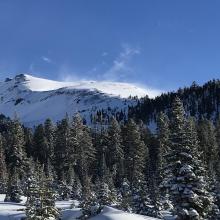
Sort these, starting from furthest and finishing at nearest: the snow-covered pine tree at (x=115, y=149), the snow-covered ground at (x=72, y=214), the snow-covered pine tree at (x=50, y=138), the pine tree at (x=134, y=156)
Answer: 1. the snow-covered pine tree at (x=50, y=138)
2. the snow-covered pine tree at (x=115, y=149)
3. the pine tree at (x=134, y=156)
4. the snow-covered ground at (x=72, y=214)

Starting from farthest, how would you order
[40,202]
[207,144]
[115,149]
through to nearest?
[115,149], [207,144], [40,202]

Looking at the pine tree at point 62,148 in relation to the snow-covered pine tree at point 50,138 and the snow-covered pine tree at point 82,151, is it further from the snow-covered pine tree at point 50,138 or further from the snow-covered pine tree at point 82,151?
the snow-covered pine tree at point 50,138

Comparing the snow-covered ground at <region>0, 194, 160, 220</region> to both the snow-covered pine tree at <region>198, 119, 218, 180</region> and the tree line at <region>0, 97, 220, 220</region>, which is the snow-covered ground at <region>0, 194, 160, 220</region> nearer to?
the tree line at <region>0, 97, 220, 220</region>

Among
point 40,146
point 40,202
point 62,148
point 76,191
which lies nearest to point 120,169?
point 62,148

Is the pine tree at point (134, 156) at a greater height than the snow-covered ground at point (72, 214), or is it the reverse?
the pine tree at point (134, 156)

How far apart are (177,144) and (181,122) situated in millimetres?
1729

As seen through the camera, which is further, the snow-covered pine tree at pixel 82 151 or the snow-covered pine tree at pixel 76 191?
the snow-covered pine tree at pixel 82 151

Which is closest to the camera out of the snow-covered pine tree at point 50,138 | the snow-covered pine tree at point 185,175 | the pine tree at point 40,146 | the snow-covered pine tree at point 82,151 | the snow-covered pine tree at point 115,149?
the snow-covered pine tree at point 185,175

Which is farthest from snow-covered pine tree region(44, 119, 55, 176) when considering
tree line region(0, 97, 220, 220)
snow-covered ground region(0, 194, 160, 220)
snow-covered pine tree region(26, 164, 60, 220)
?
snow-covered pine tree region(26, 164, 60, 220)

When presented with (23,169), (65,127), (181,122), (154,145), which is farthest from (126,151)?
(181,122)

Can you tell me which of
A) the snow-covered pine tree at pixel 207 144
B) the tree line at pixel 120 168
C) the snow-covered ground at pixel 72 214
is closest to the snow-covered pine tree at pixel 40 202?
the tree line at pixel 120 168

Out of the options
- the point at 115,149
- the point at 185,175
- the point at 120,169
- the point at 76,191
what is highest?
the point at 115,149

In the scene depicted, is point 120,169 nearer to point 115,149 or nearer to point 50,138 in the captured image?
point 115,149

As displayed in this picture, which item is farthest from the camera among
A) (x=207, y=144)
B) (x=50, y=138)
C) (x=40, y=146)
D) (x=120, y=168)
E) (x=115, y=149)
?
(x=50, y=138)
